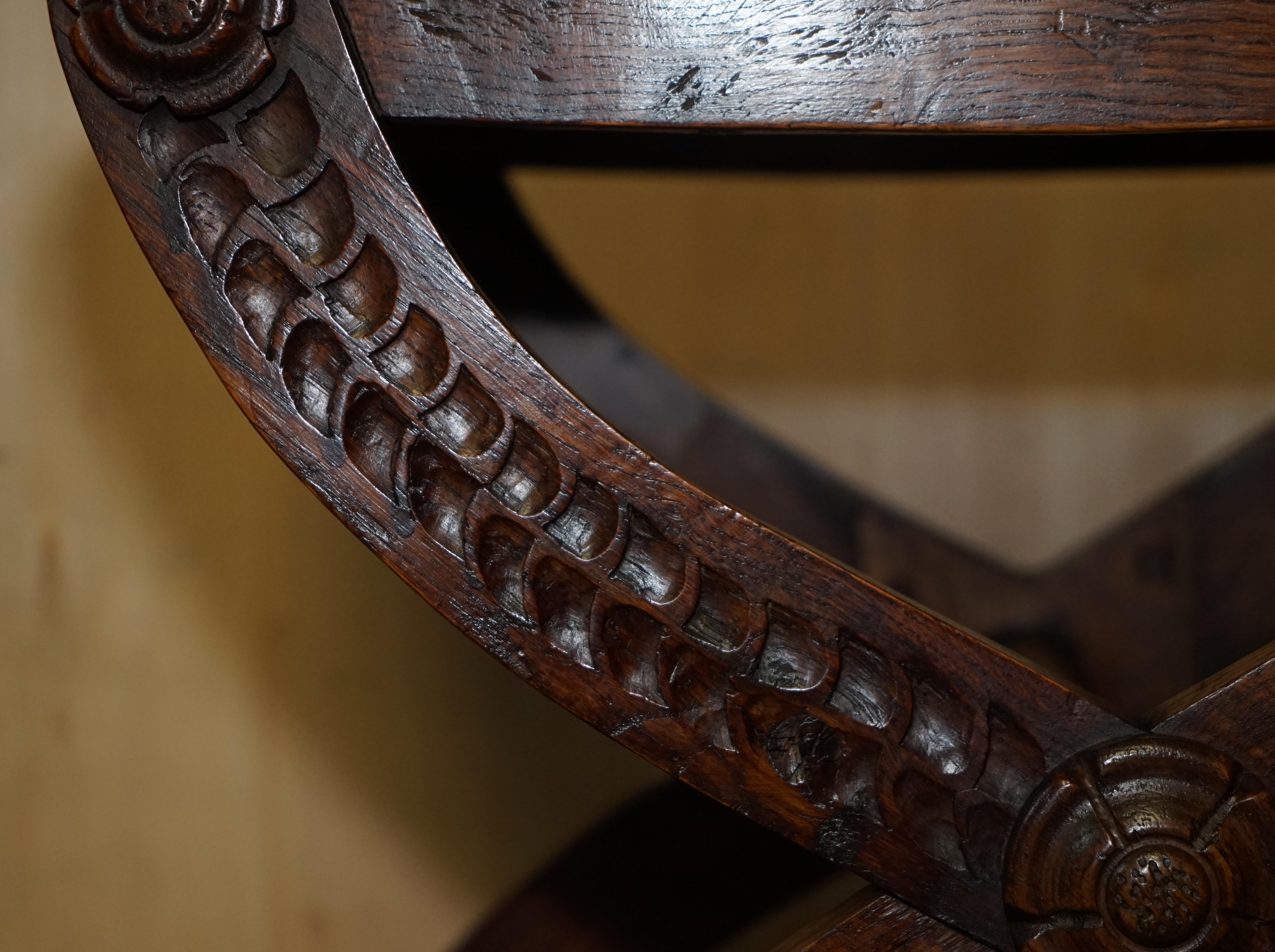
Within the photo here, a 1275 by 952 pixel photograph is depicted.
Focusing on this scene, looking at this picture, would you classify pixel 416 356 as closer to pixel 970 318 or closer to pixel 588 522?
pixel 588 522

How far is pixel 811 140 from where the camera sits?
1.86 ft

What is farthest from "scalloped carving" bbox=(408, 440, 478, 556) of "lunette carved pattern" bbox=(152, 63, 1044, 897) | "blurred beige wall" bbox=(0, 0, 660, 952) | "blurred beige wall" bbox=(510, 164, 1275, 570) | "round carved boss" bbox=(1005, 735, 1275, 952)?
"blurred beige wall" bbox=(510, 164, 1275, 570)

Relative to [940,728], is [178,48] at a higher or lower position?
higher

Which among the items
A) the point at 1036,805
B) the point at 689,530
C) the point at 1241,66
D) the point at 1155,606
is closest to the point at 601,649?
the point at 689,530

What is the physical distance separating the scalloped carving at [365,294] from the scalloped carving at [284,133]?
1.4 inches

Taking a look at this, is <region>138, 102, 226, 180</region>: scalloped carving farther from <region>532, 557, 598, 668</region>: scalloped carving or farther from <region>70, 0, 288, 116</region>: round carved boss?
<region>532, 557, 598, 668</region>: scalloped carving

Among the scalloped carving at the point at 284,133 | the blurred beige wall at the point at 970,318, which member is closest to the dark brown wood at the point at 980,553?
the blurred beige wall at the point at 970,318

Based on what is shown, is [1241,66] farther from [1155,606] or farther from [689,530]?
[1155,606]

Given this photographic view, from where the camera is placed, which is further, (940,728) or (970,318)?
(970,318)

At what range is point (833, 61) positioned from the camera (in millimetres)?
329

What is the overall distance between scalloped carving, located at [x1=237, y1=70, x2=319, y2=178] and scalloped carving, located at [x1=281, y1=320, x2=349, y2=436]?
52 millimetres

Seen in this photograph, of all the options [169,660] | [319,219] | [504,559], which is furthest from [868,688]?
[169,660]

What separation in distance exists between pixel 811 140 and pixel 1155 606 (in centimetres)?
52

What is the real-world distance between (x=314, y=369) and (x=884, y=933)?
28cm
